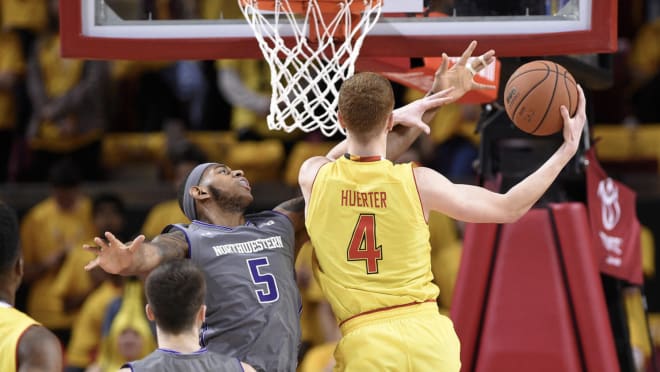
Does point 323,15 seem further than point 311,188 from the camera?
Yes

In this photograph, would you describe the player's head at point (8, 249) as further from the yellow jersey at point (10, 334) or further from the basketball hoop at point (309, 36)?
the basketball hoop at point (309, 36)

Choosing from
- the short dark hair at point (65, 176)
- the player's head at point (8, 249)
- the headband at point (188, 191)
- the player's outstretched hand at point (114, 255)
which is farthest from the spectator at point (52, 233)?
the player's outstretched hand at point (114, 255)

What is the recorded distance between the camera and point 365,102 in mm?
4688

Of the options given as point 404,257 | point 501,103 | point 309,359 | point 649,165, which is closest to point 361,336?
point 404,257

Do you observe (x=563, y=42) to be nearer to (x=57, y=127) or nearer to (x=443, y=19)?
(x=443, y=19)

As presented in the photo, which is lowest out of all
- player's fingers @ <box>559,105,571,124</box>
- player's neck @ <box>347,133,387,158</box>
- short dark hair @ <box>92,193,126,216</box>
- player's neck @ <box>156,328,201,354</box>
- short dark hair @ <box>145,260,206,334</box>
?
short dark hair @ <box>92,193,126,216</box>

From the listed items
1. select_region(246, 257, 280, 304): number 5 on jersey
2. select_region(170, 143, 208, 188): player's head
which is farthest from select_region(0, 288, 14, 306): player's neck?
select_region(170, 143, 208, 188): player's head

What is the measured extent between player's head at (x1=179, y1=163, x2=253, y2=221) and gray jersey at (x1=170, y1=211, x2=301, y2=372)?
100 millimetres

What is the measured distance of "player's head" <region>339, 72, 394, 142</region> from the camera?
469 cm

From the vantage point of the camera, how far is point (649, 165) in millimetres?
10312

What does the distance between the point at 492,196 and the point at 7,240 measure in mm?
1881

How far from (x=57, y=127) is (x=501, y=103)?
513 centimetres

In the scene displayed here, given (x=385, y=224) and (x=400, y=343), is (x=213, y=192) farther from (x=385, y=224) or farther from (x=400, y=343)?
(x=400, y=343)

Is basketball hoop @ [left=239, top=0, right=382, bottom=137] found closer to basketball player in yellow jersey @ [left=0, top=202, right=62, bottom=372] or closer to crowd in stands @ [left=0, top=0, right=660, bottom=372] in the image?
basketball player in yellow jersey @ [left=0, top=202, right=62, bottom=372]
